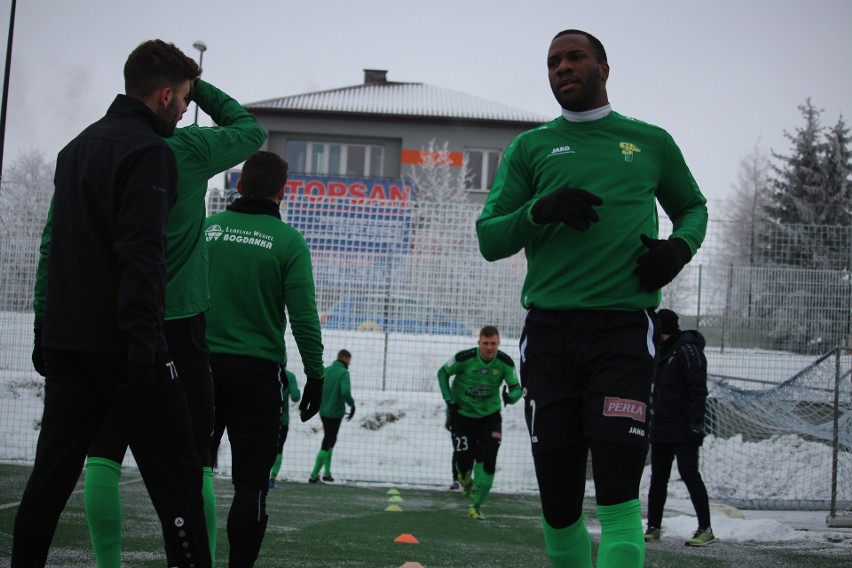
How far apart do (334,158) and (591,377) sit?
42.2m

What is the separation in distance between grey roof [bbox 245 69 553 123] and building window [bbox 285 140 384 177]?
170cm

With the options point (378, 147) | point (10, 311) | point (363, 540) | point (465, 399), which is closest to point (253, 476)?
point (363, 540)

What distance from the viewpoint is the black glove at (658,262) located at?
3459mm

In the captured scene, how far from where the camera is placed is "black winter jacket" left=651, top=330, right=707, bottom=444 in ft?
27.1

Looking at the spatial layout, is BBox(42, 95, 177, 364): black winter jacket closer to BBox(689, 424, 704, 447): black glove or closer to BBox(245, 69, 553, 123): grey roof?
BBox(689, 424, 704, 447): black glove

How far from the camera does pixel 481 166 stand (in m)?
44.5

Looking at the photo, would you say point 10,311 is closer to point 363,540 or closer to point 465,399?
point 465,399

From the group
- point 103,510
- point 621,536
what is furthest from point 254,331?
point 621,536

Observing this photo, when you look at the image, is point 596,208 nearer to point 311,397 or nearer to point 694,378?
point 311,397

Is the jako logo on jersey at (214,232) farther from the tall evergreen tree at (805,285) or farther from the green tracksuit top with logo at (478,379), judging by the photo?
the tall evergreen tree at (805,285)

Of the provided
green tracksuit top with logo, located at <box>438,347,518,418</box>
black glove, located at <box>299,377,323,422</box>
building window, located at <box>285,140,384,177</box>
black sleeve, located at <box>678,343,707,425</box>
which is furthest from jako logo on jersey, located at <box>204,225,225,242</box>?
building window, located at <box>285,140,384,177</box>

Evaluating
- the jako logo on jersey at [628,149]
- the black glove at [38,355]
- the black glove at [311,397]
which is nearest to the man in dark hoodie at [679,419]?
the black glove at [311,397]

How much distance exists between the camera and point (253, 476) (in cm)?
429

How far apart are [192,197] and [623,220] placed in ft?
5.39
